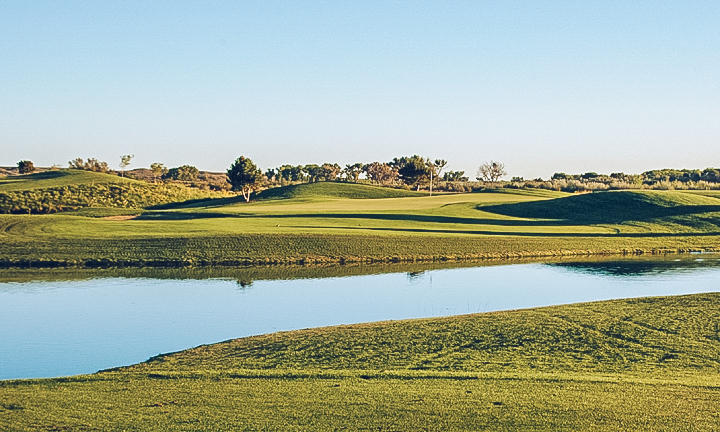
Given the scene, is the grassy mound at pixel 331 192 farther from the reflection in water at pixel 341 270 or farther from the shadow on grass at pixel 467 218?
the reflection in water at pixel 341 270

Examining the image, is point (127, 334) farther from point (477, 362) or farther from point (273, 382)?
point (477, 362)

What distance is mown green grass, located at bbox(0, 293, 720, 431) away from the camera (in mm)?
9195

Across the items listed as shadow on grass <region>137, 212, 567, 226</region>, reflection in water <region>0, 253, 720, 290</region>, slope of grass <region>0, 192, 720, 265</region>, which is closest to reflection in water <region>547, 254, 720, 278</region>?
reflection in water <region>0, 253, 720, 290</region>

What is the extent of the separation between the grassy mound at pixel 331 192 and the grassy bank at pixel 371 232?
19.5 metres

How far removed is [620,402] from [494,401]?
1.83m

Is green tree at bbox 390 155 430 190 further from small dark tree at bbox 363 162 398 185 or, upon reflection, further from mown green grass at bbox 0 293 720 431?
mown green grass at bbox 0 293 720 431

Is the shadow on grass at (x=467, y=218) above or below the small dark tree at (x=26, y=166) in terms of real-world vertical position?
below

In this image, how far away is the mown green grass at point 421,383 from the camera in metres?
9.20

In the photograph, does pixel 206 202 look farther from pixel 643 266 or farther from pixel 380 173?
pixel 380 173

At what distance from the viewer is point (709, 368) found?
1311 cm

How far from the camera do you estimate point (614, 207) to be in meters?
59.2

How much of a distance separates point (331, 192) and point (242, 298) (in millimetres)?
61319

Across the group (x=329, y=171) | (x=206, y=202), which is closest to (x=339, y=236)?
(x=206, y=202)

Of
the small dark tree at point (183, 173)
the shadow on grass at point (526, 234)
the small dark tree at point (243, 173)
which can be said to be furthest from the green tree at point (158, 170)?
the shadow on grass at point (526, 234)
